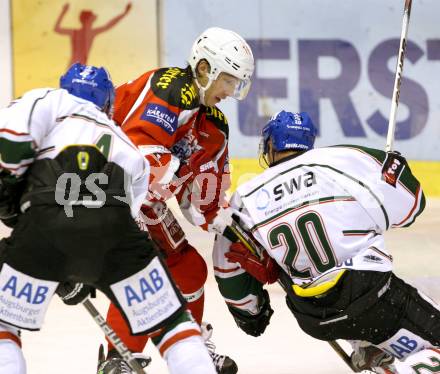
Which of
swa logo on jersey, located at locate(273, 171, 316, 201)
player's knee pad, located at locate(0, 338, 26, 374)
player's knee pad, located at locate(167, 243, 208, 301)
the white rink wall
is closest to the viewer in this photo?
player's knee pad, located at locate(0, 338, 26, 374)

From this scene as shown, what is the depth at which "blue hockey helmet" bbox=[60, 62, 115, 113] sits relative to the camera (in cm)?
327

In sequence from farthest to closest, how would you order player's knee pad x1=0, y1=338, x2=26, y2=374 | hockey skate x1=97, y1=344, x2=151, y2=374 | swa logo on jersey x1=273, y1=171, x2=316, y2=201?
hockey skate x1=97, y1=344, x2=151, y2=374
swa logo on jersey x1=273, y1=171, x2=316, y2=201
player's knee pad x1=0, y1=338, x2=26, y2=374

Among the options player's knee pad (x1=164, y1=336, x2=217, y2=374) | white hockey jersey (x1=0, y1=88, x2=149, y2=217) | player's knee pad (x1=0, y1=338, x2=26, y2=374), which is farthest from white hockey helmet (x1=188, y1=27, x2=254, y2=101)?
player's knee pad (x1=0, y1=338, x2=26, y2=374)

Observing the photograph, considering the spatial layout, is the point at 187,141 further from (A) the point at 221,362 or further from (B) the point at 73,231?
(B) the point at 73,231

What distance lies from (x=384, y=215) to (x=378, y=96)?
11.7 ft

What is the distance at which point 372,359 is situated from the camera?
146 inches

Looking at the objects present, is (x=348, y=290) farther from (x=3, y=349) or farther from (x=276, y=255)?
(x=3, y=349)

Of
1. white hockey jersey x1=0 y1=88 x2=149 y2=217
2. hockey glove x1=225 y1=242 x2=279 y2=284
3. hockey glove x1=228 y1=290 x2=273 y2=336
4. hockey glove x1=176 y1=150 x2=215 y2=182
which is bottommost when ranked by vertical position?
hockey glove x1=228 y1=290 x2=273 y2=336

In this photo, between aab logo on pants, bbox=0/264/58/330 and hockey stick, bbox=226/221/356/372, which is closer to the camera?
aab logo on pants, bbox=0/264/58/330

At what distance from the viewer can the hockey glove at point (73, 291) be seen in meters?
3.31

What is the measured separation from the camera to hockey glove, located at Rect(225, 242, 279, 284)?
144 inches

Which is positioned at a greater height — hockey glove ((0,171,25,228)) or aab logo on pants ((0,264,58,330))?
hockey glove ((0,171,25,228))

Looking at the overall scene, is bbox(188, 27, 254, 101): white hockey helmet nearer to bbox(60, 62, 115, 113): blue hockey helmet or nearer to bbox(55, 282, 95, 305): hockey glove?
bbox(60, 62, 115, 113): blue hockey helmet

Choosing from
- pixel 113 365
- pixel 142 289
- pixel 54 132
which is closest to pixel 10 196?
pixel 54 132
